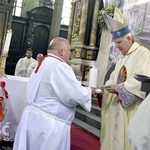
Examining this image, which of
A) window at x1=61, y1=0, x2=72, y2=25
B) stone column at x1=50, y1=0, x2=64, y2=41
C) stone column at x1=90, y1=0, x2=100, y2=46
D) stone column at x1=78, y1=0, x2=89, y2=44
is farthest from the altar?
window at x1=61, y1=0, x2=72, y2=25

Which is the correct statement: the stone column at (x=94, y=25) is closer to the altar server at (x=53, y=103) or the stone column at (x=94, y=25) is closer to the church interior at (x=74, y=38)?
the church interior at (x=74, y=38)

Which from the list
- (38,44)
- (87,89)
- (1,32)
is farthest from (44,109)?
(38,44)

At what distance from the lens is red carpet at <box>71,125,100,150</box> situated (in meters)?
4.86

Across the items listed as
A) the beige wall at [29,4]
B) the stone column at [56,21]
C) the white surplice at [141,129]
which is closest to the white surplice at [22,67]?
the stone column at [56,21]

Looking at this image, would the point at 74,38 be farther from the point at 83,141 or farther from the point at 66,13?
the point at 66,13

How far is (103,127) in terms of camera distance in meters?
3.73

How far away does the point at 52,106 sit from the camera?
10.1 feet

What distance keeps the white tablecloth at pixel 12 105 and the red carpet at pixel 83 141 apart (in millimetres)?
1057

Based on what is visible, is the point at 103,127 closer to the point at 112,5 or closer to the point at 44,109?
the point at 44,109

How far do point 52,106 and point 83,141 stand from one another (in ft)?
7.69

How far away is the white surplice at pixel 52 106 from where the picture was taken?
302 cm

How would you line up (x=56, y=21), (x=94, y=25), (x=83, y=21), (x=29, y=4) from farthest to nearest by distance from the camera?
(x=29, y=4), (x=56, y=21), (x=83, y=21), (x=94, y=25)

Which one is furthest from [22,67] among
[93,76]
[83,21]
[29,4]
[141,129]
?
[141,129]

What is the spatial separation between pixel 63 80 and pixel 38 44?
14.6 meters
